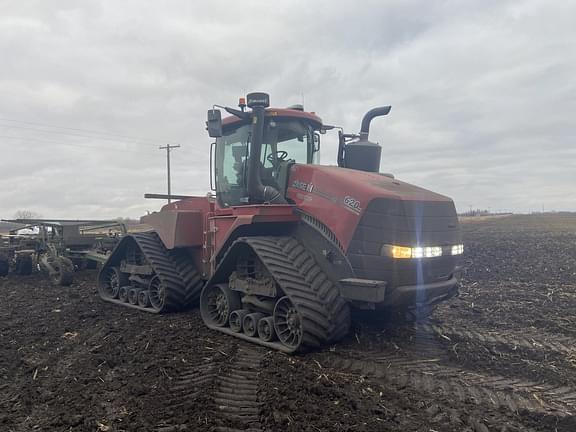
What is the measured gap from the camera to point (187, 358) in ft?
19.1

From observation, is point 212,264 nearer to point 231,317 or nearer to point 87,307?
point 231,317

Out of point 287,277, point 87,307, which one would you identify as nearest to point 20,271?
point 87,307

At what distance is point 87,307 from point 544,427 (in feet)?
26.5

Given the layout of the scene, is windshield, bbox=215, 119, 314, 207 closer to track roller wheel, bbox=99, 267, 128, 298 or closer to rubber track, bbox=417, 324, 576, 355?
rubber track, bbox=417, 324, 576, 355

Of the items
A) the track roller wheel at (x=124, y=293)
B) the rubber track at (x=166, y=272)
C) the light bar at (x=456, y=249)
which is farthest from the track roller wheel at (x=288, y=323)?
the track roller wheel at (x=124, y=293)

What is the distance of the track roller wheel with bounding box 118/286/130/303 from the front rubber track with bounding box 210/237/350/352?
4164 mm

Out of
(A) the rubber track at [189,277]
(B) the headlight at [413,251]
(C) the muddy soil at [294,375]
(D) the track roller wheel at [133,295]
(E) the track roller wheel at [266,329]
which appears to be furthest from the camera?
(D) the track roller wheel at [133,295]

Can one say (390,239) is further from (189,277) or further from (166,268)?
(166,268)

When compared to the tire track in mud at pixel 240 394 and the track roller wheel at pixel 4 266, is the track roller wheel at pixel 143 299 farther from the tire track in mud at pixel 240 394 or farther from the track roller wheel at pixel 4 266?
the track roller wheel at pixel 4 266

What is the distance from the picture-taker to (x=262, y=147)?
291 inches

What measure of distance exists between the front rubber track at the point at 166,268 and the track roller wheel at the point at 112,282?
35cm

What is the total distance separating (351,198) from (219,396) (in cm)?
274

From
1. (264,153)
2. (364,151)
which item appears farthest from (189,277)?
(364,151)

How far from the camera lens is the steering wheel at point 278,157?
24.5ft
